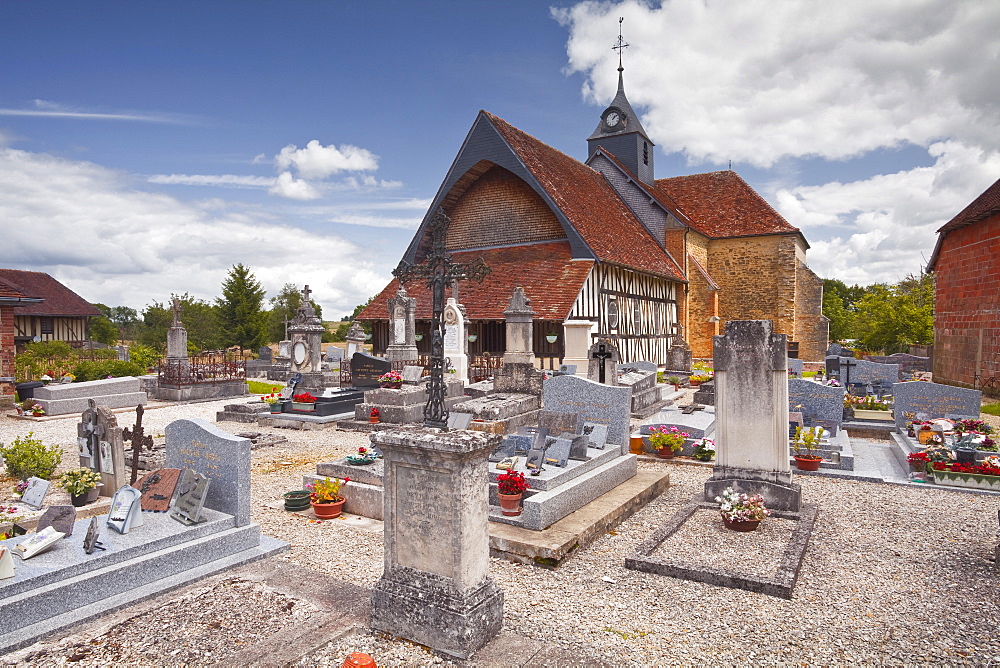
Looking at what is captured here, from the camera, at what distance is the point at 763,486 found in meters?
7.01

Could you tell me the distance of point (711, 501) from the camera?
7.23 meters

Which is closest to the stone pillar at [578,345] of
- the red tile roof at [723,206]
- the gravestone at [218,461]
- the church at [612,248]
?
the church at [612,248]

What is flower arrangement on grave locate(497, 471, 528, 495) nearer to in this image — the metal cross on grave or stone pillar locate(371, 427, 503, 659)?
the metal cross on grave

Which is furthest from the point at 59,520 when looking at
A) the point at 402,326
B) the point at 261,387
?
the point at 402,326

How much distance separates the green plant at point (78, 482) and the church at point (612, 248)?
44.6ft

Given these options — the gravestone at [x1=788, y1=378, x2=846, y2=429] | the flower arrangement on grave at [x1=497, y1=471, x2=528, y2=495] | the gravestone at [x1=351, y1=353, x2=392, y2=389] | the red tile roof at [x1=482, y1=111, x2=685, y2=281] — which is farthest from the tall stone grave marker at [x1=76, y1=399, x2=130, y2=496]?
the red tile roof at [x1=482, y1=111, x2=685, y2=281]

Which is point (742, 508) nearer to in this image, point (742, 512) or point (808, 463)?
point (742, 512)

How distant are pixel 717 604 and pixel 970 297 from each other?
728 inches

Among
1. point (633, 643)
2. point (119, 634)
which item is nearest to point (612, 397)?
point (633, 643)

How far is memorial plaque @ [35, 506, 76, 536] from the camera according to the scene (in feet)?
16.9

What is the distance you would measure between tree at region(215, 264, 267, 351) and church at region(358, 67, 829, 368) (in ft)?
56.0

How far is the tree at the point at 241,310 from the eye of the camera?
38.6m

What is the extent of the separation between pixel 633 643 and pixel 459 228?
77.5 feet

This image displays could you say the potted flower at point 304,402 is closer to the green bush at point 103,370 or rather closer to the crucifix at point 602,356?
the crucifix at point 602,356
